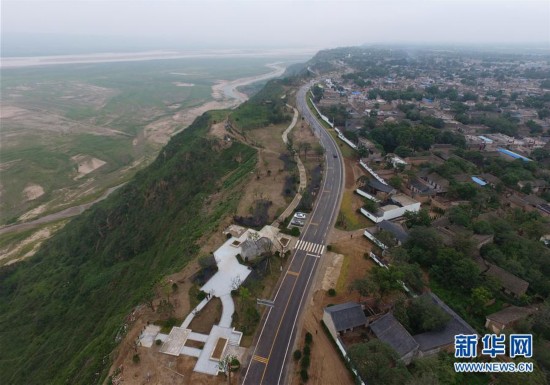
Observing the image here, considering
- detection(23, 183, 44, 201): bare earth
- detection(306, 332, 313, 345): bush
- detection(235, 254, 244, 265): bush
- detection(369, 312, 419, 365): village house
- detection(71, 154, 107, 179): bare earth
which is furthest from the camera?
detection(71, 154, 107, 179): bare earth

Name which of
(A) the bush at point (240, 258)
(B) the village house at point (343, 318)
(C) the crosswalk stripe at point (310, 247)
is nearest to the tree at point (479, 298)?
(B) the village house at point (343, 318)

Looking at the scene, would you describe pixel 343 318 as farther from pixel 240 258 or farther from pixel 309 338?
pixel 240 258

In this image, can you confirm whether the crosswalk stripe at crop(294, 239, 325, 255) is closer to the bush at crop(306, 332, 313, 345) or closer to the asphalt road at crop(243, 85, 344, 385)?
the asphalt road at crop(243, 85, 344, 385)

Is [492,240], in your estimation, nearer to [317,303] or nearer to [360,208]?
[360,208]

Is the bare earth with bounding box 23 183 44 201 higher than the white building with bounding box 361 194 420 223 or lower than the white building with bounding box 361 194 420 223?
lower

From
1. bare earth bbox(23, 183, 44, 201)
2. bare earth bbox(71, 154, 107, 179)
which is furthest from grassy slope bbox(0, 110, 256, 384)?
bare earth bbox(71, 154, 107, 179)

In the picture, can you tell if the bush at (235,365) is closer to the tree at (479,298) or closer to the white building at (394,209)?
the tree at (479,298)
